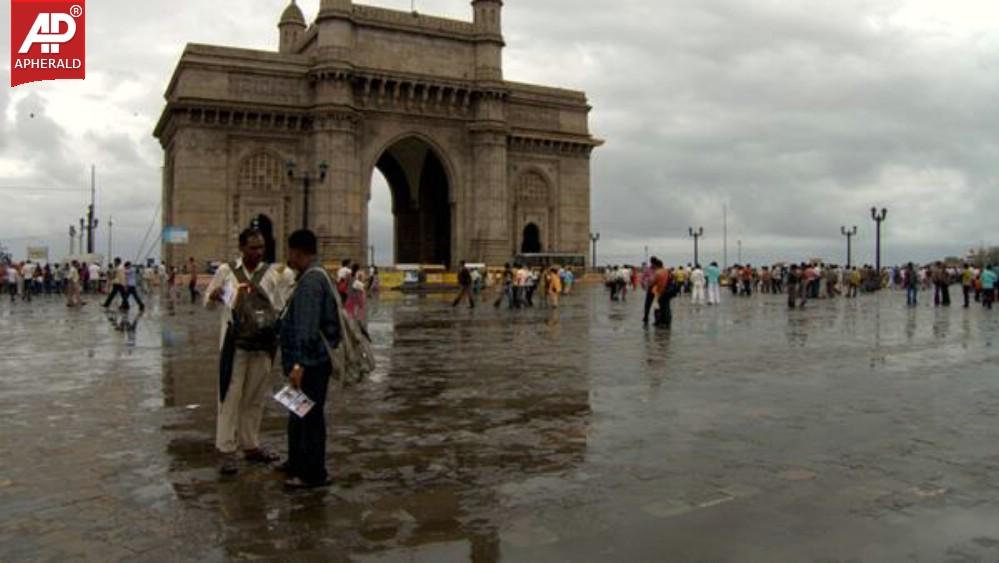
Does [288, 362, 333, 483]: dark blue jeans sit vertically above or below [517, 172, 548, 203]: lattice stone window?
below

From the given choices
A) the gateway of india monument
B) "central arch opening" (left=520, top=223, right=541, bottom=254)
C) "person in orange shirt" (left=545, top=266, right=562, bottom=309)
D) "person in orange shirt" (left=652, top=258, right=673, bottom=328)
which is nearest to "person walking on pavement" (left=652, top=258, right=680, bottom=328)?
"person in orange shirt" (left=652, top=258, right=673, bottom=328)

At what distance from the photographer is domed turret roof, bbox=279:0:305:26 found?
5688 centimetres

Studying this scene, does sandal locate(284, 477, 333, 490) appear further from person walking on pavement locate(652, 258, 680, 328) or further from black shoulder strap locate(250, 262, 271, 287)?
person walking on pavement locate(652, 258, 680, 328)

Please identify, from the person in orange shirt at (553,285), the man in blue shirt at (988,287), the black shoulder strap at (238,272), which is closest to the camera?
the black shoulder strap at (238,272)

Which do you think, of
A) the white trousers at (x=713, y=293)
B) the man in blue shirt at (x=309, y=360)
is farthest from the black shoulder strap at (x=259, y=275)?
the white trousers at (x=713, y=293)

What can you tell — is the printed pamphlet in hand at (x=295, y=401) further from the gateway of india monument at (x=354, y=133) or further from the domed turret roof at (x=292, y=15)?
the domed turret roof at (x=292, y=15)

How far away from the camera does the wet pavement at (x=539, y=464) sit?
4.27m

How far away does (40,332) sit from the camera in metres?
17.3

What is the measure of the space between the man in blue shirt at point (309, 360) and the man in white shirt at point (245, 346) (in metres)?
0.42

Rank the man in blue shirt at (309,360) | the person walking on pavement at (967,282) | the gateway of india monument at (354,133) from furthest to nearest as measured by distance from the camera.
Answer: the gateway of india monument at (354,133), the person walking on pavement at (967,282), the man in blue shirt at (309,360)

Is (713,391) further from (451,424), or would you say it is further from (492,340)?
(492,340)

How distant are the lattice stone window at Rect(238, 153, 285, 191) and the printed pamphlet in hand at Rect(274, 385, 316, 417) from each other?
40796 mm

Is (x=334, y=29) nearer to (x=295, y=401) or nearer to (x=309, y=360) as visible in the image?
(x=309, y=360)

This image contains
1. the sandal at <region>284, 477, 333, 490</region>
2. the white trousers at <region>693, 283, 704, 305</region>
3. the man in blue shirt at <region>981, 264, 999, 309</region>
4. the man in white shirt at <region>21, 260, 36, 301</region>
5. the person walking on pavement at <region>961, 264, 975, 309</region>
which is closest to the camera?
the sandal at <region>284, 477, 333, 490</region>
